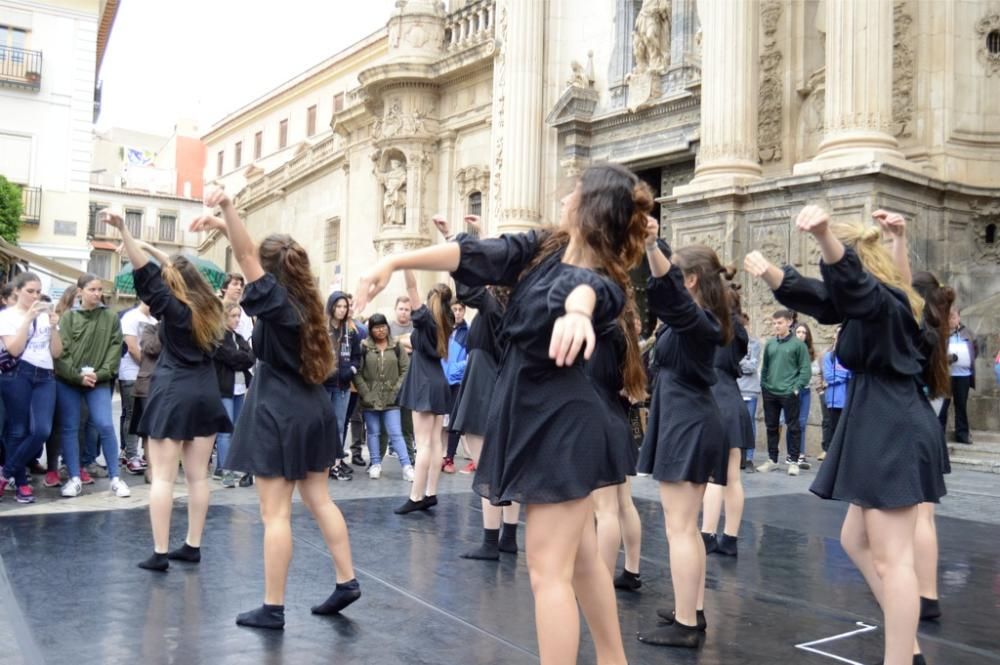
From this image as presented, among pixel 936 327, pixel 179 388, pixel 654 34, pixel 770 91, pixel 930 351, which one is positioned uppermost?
pixel 654 34

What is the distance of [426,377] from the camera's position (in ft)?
29.1

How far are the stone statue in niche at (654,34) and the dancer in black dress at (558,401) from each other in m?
15.4

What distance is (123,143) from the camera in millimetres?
78562

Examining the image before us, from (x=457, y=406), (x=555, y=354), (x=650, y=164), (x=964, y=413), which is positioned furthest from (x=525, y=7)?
(x=555, y=354)

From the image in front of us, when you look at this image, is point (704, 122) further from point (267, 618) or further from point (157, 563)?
point (267, 618)

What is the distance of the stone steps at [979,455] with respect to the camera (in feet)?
37.8

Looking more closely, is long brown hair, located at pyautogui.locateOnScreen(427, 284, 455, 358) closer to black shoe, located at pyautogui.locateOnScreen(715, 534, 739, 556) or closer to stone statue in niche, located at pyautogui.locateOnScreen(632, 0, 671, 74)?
black shoe, located at pyautogui.locateOnScreen(715, 534, 739, 556)

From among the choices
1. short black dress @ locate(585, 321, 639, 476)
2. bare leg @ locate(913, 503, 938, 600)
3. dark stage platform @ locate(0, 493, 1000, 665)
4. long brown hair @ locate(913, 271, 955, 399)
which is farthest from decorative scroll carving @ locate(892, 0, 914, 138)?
short black dress @ locate(585, 321, 639, 476)

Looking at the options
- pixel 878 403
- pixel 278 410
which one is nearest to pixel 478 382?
pixel 278 410

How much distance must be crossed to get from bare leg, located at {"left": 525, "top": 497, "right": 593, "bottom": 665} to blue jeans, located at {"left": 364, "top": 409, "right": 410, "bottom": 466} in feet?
25.3

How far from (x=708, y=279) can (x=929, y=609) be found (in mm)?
2272

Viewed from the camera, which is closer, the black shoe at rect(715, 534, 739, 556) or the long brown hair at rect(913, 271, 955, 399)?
the long brown hair at rect(913, 271, 955, 399)

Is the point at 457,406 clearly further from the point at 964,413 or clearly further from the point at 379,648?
the point at 964,413

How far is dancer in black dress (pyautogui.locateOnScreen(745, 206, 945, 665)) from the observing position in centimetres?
397
